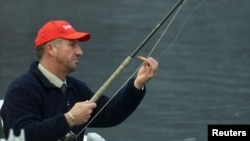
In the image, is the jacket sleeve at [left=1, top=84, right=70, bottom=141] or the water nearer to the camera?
the jacket sleeve at [left=1, top=84, right=70, bottom=141]

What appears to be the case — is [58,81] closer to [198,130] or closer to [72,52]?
[72,52]

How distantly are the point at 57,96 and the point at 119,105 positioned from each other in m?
0.33

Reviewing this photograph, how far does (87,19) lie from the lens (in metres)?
9.38

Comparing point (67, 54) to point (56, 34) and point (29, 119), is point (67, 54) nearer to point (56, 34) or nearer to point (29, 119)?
point (56, 34)

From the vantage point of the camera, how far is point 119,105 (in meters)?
4.01

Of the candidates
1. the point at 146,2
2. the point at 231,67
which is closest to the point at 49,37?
the point at 231,67

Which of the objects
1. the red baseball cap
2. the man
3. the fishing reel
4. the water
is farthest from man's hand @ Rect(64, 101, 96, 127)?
the water

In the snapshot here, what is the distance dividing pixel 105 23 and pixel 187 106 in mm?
2288

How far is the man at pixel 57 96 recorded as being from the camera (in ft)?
11.9

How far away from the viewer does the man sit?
Result: 11.9 feet

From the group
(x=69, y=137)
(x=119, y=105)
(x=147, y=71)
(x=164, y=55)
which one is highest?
(x=164, y=55)

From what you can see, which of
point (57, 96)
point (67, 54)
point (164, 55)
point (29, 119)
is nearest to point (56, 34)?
point (67, 54)

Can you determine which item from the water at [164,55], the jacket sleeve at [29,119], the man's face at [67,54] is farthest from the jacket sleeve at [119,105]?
the water at [164,55]

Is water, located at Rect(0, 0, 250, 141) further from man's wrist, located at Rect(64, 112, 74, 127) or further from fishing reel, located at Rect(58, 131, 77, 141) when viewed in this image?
man's wrist, located at Rect(64, 112, 74, 127)
